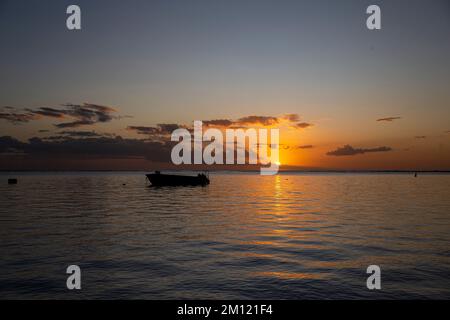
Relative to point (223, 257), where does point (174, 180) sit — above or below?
above

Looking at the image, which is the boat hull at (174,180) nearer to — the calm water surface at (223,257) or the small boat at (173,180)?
the small boat at (173,180)

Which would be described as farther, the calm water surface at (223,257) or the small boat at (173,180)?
the small boat at (173,180)

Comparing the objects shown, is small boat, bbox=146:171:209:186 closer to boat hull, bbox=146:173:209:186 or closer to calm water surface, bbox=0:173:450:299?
boat hull, bbox=146:173:209:186

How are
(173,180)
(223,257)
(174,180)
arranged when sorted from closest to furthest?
1. (223,257)
2. (173,180)
3. (174,180)

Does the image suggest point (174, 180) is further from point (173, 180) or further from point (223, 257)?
point (223, 257)

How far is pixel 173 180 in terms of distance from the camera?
93938 millimetres

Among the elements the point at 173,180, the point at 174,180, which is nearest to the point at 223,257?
the point at 173,180

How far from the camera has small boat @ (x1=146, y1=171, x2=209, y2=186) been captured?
298 ft

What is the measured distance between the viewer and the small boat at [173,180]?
90938 millimetres

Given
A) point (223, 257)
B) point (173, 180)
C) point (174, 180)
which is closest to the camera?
point (223, 257)

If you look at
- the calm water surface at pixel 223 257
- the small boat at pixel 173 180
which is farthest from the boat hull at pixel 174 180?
the calm water surface at pixel 223 257
